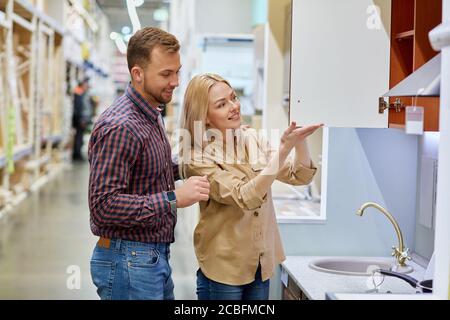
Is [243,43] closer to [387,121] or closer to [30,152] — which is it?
[387,121]

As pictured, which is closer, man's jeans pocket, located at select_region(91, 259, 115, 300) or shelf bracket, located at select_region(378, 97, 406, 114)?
man's jeans pocket, located at select_region(91, 259, 115, 300)

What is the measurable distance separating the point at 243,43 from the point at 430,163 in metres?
2.61

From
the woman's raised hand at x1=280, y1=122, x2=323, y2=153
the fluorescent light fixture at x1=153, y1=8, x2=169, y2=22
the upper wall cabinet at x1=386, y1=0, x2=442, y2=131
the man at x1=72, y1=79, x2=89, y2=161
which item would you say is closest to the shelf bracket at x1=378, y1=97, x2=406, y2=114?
the upper wall cabinet at x1=386, y1=0, x2=442, y2=131

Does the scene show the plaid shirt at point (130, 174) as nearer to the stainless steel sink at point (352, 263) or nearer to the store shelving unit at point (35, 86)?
the store shelving unit at point (35, 86)

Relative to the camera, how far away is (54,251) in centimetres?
683

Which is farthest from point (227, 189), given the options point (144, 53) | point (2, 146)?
point (2, 146)

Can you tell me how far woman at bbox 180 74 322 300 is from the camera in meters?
2.52

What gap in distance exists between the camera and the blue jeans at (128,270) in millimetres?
2389

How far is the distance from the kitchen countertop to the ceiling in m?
1.33

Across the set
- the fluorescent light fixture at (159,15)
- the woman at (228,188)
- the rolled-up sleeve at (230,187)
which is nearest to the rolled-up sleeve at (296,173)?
the woman at (228,188)

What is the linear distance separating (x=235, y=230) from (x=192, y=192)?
1.05 ft

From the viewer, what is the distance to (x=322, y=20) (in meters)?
3.02

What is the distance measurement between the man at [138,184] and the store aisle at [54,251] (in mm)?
1175

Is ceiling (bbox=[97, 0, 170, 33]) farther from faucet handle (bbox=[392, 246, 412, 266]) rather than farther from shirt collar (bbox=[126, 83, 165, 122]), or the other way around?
faucet handle (bbox=[392, 246, 412, 266])
